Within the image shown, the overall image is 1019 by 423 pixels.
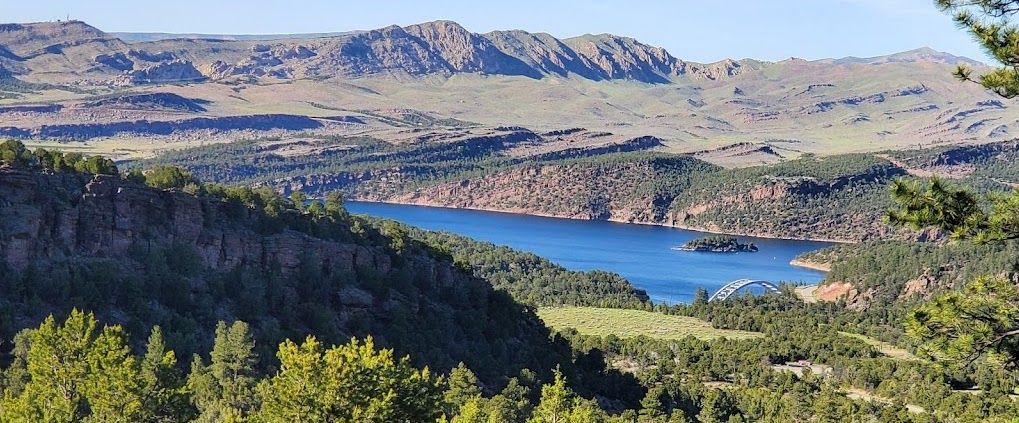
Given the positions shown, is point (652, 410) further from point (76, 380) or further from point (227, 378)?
point (76, 380)

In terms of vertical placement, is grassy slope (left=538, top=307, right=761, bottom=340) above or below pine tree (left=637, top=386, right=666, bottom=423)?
below

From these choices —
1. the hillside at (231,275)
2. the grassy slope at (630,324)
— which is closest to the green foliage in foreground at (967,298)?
the hillside at (231,275)

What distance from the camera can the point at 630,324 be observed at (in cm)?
14525

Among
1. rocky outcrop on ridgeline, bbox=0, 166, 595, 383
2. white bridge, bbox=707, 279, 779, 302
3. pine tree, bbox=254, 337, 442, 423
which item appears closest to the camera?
pine tree, bbox=254, 337, 442, 423

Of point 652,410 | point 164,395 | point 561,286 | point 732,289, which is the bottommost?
point 561,286

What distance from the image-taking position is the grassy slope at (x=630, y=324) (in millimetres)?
139750

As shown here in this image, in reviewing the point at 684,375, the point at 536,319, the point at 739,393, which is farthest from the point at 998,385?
the point at 536,319

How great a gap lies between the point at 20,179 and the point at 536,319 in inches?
1871

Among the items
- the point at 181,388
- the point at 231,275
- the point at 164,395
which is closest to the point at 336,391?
the point at 164,395

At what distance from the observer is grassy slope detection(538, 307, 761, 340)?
139750mm

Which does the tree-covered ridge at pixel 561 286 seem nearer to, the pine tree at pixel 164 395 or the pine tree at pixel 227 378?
the pine tree at pixel 227 378

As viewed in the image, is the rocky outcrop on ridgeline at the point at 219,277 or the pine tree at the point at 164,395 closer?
the pine tree at the point at 164,395

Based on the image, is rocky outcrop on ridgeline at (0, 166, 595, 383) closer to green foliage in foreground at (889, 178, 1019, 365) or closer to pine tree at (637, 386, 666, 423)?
pine tree at (637, 386, 666, 423)

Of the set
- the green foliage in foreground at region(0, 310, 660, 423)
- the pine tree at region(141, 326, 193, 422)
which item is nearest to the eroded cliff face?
the green foliage in foreground at region(0, 310, 660, 423)
